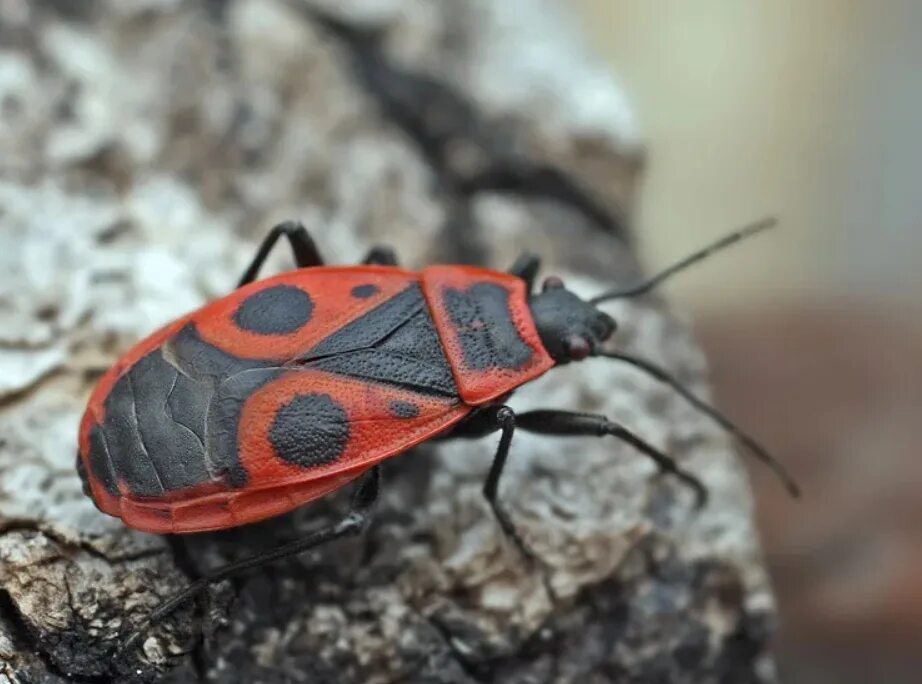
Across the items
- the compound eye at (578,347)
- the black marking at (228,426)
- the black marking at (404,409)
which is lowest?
the compound eye at (578,347)

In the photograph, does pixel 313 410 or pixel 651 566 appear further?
pixel 651 566

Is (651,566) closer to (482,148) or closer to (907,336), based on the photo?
(482,148)

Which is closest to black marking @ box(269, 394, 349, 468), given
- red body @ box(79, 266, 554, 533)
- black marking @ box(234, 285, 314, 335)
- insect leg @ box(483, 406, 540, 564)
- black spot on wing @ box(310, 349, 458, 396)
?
red body @ box(79, 266, 554, 533)

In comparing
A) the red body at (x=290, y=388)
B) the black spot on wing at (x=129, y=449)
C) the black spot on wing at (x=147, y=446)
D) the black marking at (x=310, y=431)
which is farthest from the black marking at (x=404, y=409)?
the black spot on wing at (x=129, y=449)

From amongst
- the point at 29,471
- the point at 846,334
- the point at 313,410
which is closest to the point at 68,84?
the point at 29,471

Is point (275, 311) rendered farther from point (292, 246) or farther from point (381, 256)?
point (381, 256)

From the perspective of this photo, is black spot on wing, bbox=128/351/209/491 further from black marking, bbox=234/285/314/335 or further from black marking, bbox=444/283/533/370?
black marking, bbox=444/283/533/370

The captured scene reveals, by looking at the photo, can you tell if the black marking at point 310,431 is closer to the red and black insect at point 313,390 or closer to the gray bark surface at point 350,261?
the red and black insect at point 313,390
